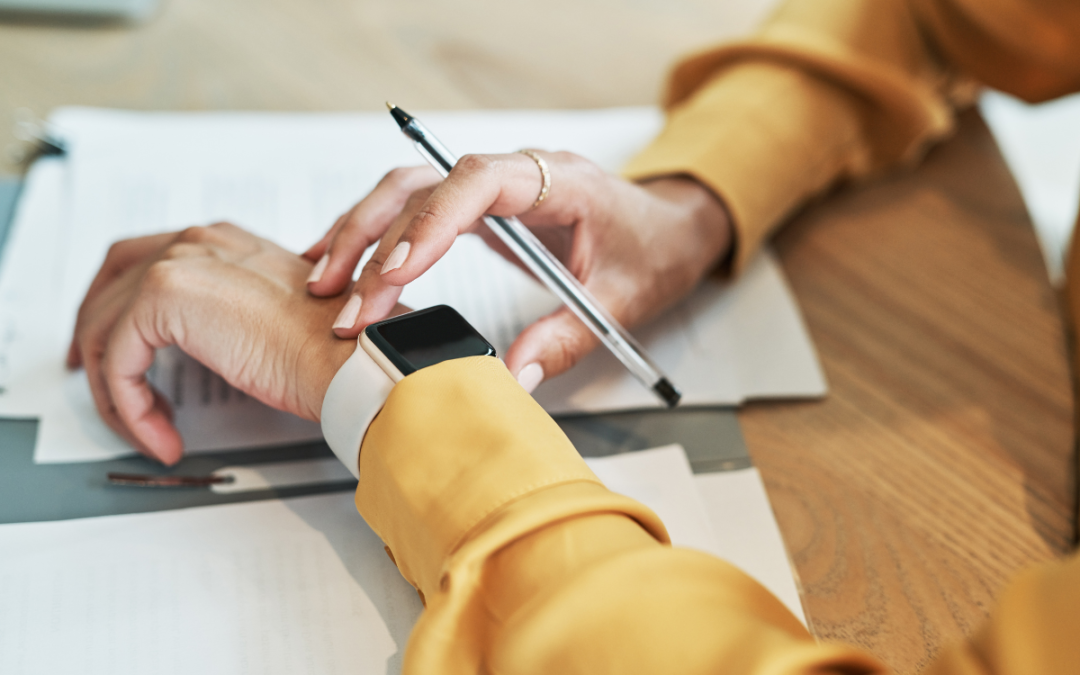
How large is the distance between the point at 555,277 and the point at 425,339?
124 millimetres

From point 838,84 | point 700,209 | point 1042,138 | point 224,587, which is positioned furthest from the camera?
point 1042,138

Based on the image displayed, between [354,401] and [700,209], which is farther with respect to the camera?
[700,209]

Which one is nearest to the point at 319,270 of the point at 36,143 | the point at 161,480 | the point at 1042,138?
the point at 161,480

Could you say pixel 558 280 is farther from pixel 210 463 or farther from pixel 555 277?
pixel 210 463

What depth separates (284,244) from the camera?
0.72 m

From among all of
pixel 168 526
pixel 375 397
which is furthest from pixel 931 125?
pixel 168 526

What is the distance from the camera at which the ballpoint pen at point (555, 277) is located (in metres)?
0.51

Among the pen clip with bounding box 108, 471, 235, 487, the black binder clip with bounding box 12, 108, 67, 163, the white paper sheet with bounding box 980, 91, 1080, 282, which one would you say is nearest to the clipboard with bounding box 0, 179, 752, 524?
the pen clip with bounding box 108, 471, 235, 487

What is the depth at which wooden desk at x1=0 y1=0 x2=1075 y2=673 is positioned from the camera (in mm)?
531

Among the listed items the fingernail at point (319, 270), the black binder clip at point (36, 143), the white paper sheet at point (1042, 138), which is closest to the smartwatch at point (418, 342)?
the fingernail at point (319, 270)

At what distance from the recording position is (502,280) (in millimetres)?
702

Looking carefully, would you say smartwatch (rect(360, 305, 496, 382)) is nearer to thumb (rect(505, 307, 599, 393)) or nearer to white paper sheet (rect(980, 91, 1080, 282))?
thumb (rect(505, 307, 599, 393))

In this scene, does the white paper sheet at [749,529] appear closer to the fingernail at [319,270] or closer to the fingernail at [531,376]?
the fingernail at [531,376]

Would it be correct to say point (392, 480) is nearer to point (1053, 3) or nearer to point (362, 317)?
point (362, 317)
